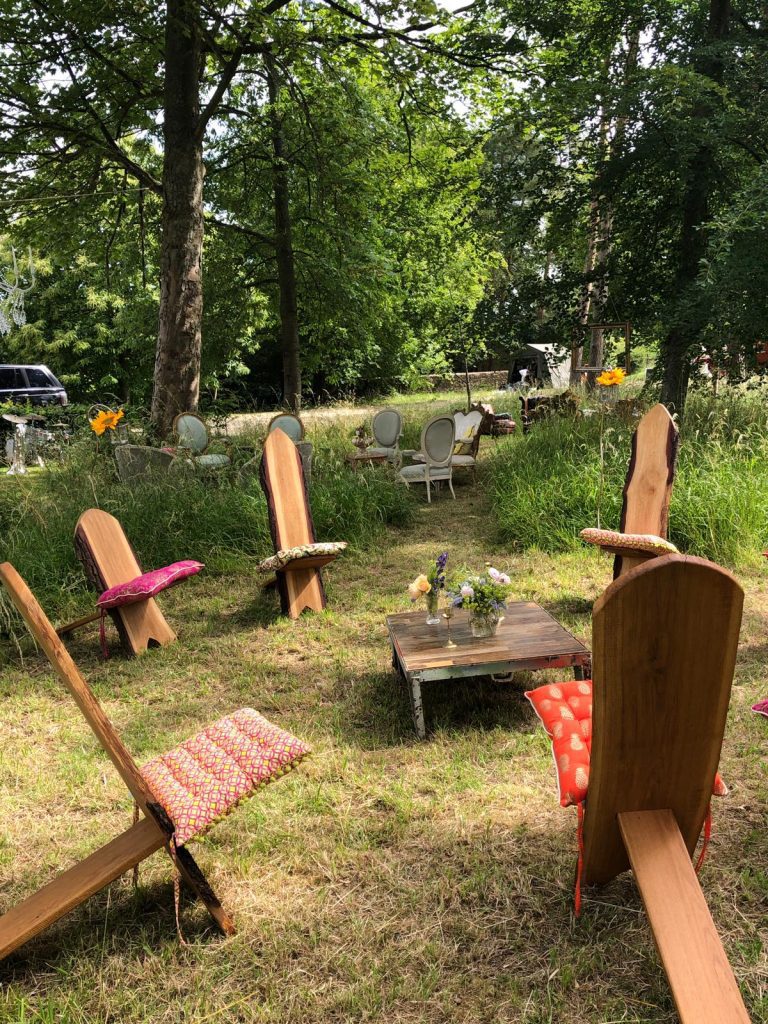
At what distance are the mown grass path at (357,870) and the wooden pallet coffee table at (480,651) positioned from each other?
0.31m

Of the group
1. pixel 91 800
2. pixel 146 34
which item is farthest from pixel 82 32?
pixel 91 800

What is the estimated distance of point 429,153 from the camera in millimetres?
13594

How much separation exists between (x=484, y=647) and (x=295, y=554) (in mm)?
1829

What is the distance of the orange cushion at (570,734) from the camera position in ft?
6.90

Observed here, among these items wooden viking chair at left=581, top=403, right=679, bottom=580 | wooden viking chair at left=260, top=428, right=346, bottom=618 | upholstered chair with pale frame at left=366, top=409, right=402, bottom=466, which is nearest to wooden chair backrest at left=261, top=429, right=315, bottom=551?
wooden viking chair at left=260, top=428, right=346, bottom=618

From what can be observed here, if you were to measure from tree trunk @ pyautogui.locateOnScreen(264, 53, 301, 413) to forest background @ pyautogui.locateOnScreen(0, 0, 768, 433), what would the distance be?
0.04 meters

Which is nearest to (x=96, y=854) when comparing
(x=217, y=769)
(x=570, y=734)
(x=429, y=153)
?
(x=217, y=769)

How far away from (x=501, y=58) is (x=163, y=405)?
19.9 feet

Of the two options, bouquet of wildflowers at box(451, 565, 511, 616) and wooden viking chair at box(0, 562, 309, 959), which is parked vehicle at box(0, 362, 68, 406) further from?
wooden viking chair at box(0, 562, 309, 959)

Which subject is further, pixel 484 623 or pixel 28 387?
pixel 28 387

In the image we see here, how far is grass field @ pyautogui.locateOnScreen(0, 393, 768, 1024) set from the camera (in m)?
1.99

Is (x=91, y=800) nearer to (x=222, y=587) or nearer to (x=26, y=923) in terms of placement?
(x=26, y=923)

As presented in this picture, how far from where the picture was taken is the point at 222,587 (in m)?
5.82

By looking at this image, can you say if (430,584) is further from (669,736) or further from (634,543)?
(669,736)
